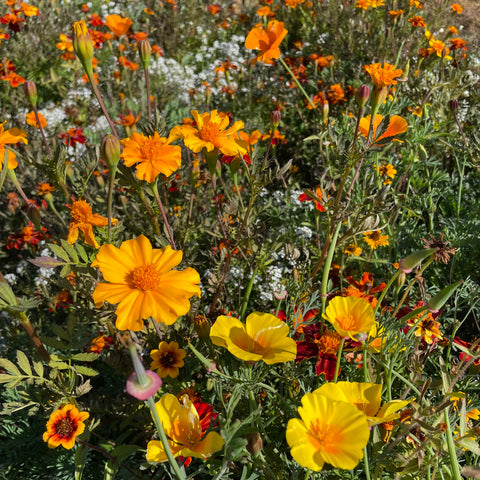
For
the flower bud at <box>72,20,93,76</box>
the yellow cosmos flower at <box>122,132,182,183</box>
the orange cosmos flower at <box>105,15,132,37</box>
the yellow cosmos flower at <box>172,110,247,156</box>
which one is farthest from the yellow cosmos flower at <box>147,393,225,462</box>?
the orange cosmos flower at <box>105,15,132,37</box>

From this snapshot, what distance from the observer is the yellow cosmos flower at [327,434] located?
80 cm

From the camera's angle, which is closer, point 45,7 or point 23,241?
point 23,241

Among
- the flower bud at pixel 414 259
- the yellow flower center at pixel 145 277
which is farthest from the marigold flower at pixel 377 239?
the yellow flower center at pixel 145 277

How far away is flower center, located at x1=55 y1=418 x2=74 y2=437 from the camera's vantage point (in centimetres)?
127

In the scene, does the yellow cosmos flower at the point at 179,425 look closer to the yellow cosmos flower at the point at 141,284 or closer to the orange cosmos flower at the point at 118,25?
the yellow cosmos flower at the point at 141,284

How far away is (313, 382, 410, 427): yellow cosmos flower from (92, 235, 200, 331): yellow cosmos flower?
367mm

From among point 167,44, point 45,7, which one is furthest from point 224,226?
point 45,7

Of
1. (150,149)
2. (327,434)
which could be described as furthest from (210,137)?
(327,434)

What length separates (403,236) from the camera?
2475mm

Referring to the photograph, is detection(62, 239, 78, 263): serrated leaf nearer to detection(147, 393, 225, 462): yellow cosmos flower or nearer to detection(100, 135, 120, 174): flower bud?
detection(100, 135, 120, 174): flower bud

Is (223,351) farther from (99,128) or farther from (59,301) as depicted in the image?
(99,128)

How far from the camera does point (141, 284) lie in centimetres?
113

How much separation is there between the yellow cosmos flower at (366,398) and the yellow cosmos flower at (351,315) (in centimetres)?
12

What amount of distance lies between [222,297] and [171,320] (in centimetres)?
99
